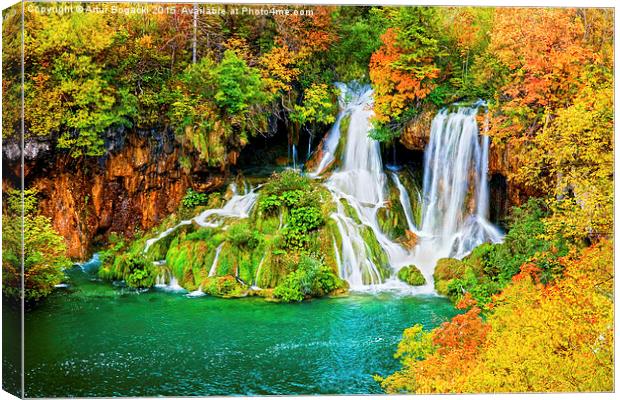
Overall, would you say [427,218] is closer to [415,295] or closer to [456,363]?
[415,295]

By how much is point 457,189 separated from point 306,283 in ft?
7.15

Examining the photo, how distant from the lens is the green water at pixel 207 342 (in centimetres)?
884

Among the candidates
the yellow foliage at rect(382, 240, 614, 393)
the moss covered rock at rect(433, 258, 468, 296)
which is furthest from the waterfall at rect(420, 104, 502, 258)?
the yellow foliage at rect(382, 240, 614, 393)

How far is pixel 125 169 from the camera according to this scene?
10.1 m

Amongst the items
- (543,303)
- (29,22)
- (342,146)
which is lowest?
(543,303)

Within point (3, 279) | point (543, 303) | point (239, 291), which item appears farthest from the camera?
point (239, 291)

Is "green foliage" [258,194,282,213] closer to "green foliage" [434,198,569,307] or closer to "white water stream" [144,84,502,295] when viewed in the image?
"white water stream" [144,84,502,295]

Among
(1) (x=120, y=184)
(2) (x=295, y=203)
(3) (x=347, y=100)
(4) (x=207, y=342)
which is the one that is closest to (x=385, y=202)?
(2) (x=295, y=203)

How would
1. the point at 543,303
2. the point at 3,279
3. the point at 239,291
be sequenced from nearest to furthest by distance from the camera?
the point at 3,279, the point at 543,303, the point at 239,291

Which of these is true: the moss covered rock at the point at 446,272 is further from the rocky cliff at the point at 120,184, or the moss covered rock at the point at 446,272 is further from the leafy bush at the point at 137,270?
the leafy bush at the point at 137,270

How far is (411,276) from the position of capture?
32.7ft

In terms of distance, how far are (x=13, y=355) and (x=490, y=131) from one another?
5922 mm

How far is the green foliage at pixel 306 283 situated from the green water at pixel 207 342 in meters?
0.11

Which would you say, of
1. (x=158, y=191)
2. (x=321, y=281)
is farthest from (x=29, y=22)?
(x=321, y=281)
